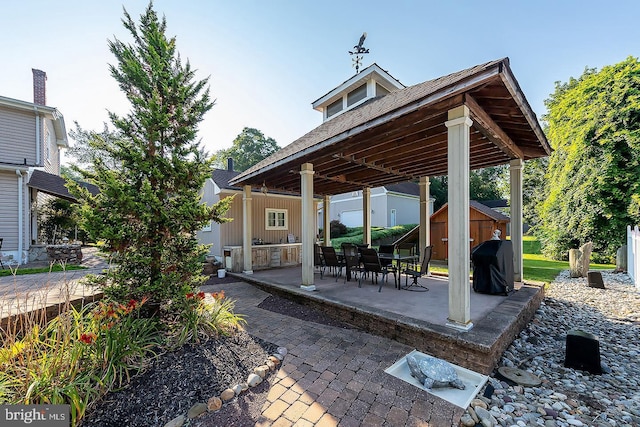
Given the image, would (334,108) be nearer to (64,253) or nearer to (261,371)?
(261,371)

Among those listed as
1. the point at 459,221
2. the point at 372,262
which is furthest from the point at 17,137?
the point at 459,221

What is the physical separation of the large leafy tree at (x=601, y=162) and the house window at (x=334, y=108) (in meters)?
10.5

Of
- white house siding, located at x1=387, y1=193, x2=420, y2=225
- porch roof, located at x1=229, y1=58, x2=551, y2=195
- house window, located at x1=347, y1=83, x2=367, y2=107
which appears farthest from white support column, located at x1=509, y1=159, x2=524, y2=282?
white house siding, located at x1=387, y1=193, x2=420, y2=225

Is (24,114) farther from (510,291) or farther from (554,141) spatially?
(554,141)

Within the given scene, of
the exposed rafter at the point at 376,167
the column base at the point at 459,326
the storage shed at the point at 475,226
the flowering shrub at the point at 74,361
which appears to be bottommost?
the column base at the point at 459,326

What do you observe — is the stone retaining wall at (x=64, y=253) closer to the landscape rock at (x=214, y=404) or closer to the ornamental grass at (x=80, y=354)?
the ornamental grass at (x=80, y=354)

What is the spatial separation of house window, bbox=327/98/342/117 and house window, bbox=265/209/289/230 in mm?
4624

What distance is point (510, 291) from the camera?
5531 millimetres

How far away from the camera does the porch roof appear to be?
3.52 m

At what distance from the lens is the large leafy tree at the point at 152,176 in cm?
340

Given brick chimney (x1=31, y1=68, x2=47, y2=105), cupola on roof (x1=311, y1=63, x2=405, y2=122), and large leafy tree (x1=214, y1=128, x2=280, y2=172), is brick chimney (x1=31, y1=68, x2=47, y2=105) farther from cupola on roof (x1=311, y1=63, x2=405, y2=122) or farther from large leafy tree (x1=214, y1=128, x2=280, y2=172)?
large leafy tree (x1=214, y1=128, x2=280, y2=172)

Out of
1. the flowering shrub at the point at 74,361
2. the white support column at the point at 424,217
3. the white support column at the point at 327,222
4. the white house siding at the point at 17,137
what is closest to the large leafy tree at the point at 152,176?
the flowering shrub at the point at 74,361

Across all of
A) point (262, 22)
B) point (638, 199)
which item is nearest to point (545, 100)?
point (638, 199)

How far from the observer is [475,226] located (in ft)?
40.0
